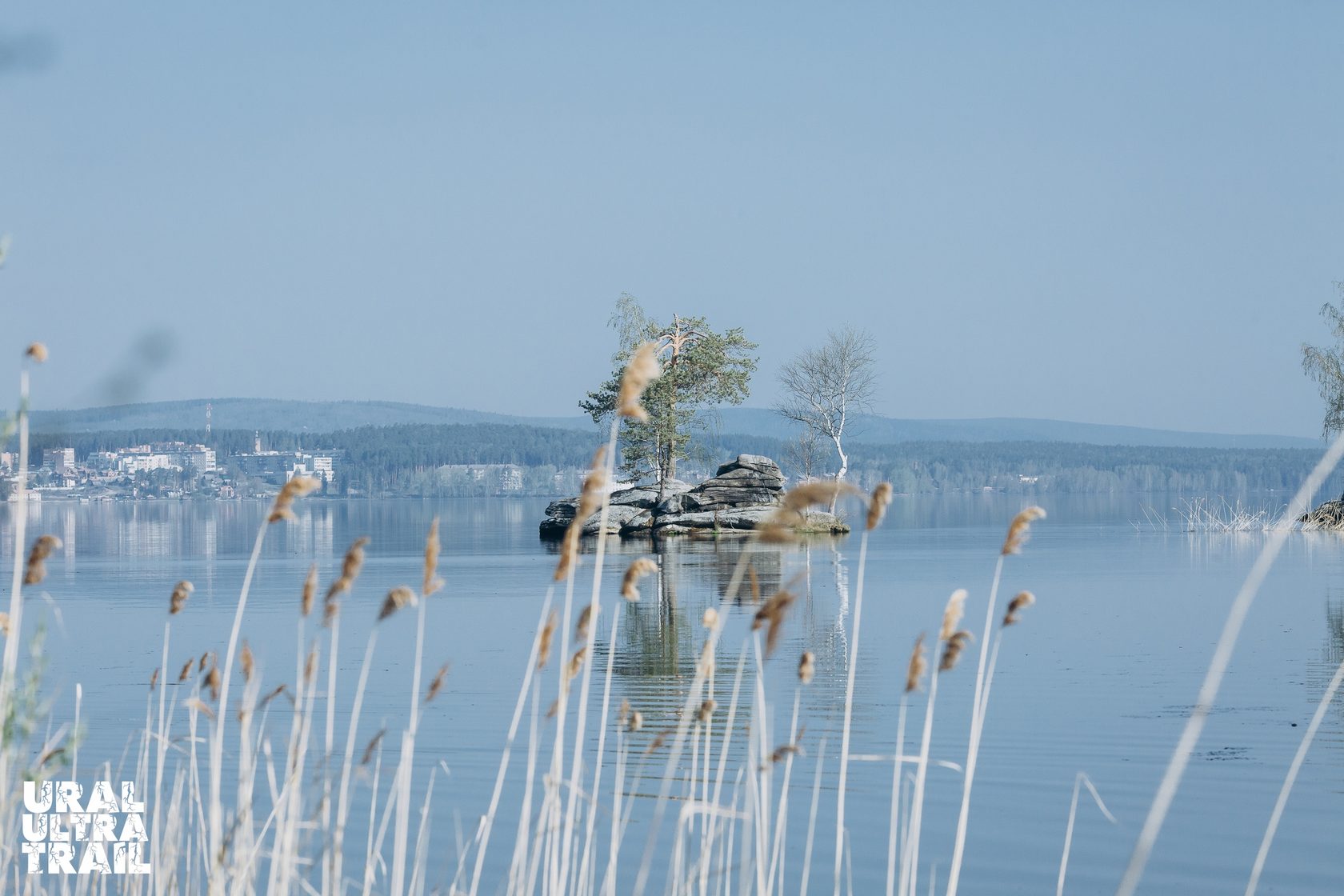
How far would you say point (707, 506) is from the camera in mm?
47500

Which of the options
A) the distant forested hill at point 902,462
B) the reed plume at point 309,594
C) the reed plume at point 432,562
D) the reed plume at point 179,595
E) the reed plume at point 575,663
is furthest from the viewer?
the distant forested hill at point 902,462

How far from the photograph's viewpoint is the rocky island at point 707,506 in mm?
46688

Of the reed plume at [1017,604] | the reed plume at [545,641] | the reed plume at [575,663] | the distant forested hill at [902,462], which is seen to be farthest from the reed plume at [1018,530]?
the distant forested hill at [902,462]

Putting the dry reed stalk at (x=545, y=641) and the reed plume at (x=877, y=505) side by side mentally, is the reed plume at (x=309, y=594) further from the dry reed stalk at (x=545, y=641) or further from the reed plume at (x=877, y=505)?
Result: the reed plume at (x=877, y=505)

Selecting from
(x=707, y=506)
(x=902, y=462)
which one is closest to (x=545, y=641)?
(x=707, y=506)

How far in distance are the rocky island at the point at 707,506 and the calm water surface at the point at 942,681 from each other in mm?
14065

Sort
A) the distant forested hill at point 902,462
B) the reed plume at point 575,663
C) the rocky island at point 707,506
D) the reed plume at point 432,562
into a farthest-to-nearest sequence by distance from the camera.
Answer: the distant forested hill at point 902,462 < the rocky island at point 707,506 < the reed plume at point 575,663 < the reed plume at point 432,562

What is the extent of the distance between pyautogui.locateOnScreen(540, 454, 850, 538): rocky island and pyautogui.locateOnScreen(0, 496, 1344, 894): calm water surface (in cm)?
1407

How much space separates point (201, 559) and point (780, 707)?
27.1 metres

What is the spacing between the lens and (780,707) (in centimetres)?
1156

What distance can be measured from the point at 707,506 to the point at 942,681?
3434 centimetres

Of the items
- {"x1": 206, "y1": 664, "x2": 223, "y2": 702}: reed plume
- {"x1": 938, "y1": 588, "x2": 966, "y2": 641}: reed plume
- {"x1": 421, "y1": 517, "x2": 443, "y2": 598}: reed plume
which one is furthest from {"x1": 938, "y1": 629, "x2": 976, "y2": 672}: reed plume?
{"x1": 206, "y1": 664, "x2": 223, "y2": 702}: reed plume

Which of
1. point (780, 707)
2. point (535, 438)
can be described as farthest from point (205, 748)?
point (535, 438)

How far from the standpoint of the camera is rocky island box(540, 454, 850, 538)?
46.7 m
